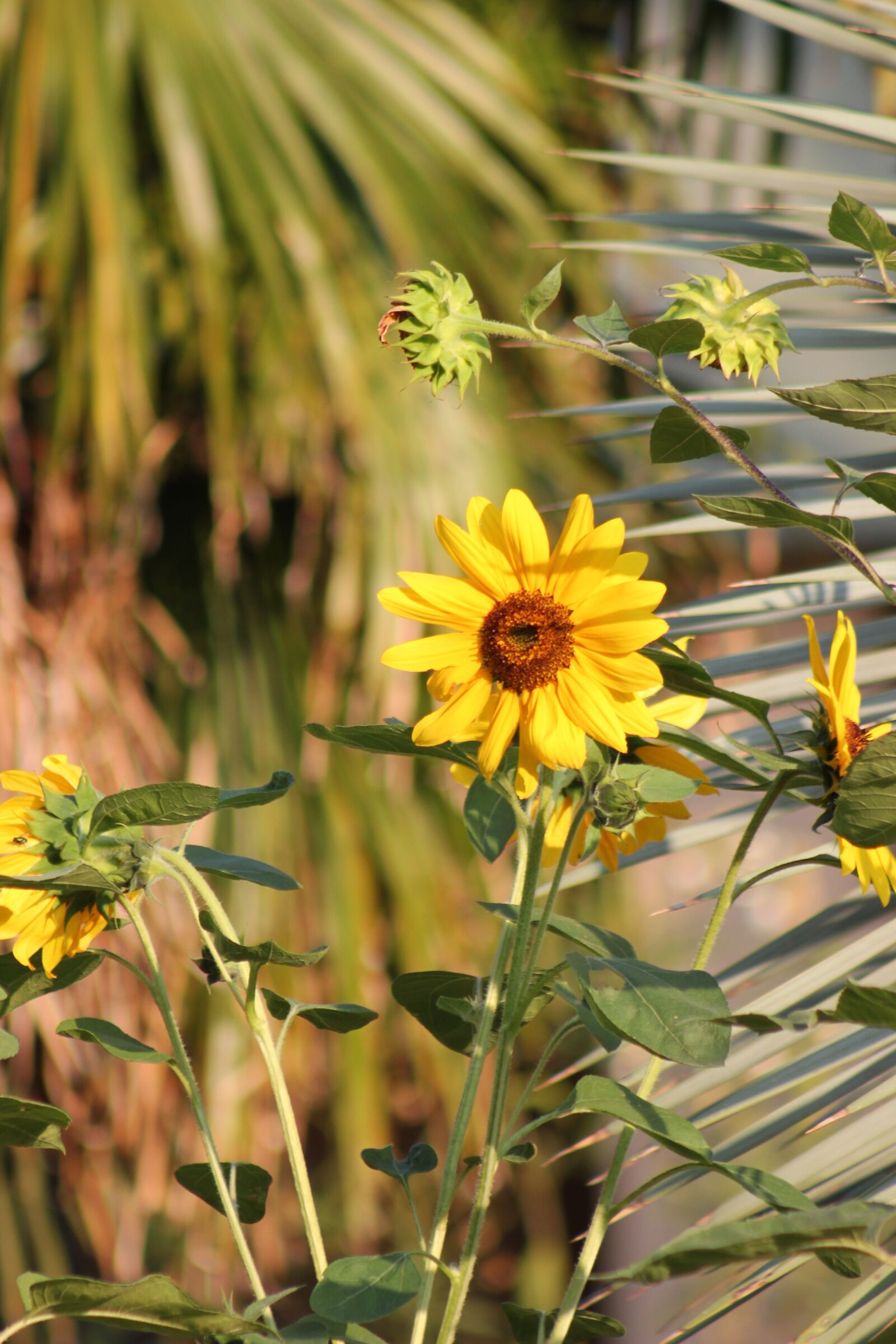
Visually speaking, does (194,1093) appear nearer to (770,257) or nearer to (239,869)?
(239,869)

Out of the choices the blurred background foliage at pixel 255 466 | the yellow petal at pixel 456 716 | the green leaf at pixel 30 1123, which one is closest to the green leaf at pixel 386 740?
the yellow petal at pixel 456 716

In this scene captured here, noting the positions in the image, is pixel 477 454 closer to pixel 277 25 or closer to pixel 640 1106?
pixel 277 25

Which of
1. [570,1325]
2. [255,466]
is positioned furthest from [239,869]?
[255,466]

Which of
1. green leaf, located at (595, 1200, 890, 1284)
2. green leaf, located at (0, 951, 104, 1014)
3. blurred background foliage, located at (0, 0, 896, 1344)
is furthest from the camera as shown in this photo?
blurred background foliage, located at (0, 0, 896, 1344)

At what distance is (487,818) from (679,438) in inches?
4.5

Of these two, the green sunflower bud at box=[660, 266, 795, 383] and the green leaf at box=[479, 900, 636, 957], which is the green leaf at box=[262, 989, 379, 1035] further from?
the green sunflower bud at box=[660, 266, 795, 383]

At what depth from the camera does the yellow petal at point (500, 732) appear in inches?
10.0

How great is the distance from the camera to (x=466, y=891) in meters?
1.32

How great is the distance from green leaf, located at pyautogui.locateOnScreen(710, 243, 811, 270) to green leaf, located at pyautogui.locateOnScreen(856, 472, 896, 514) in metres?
0.05

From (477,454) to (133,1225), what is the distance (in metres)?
0.90

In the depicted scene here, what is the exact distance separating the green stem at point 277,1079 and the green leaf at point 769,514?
141mm

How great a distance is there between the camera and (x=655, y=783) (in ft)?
0.89

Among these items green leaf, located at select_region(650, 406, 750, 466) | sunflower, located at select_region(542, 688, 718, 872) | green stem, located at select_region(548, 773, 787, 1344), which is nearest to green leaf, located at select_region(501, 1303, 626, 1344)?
green stem, located at select_region(548, 773, 787, 1344)

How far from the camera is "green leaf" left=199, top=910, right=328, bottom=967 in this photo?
27cm
